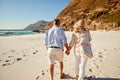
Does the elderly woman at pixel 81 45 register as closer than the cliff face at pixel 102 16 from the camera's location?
Yes

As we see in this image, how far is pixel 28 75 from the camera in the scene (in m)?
7.44

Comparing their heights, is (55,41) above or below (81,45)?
above

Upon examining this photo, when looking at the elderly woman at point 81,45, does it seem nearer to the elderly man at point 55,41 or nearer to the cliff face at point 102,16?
the elderly man at point 55,41

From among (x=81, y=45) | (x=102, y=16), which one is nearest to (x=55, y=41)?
(x=81, y=45)

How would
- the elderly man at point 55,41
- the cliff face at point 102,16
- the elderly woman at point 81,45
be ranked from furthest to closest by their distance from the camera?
the cliff face at point 102,16
the elderly man at point 55,41
the elderly woman at point 81,45

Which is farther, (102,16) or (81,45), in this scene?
(102,16)

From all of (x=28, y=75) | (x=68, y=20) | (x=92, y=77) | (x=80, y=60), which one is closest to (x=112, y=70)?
(x=92, y=77)

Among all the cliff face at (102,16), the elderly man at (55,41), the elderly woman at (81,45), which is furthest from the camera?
the cliff face at (102,16)

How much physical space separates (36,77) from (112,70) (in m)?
2.97

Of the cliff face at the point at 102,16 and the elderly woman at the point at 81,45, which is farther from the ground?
the cliff face at the point at 102,16

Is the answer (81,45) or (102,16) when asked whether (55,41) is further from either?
(102,16)

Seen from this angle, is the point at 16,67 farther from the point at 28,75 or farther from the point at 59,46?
the point at 59,46

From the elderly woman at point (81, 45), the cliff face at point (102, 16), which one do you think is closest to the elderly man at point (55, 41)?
the elderly woman at point (81, 45)

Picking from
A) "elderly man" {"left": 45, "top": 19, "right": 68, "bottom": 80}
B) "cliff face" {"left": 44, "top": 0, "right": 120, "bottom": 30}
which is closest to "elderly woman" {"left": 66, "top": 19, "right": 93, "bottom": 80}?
"elderly man" {"left": 45, "top": 19, "right": 68, "bottom": 80}
